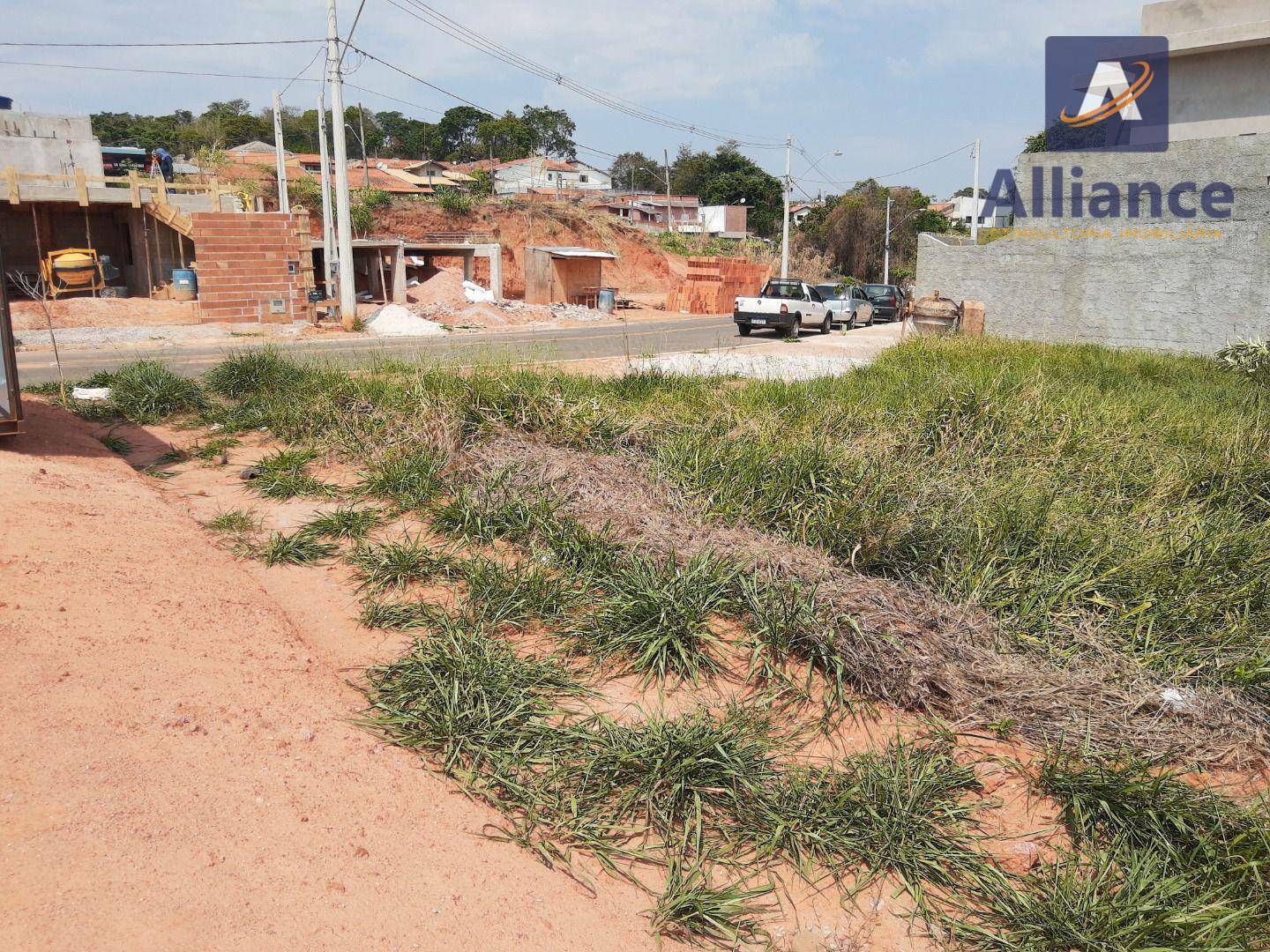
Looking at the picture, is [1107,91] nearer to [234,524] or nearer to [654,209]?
[234,524]

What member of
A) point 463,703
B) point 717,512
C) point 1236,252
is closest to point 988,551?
point 717,512

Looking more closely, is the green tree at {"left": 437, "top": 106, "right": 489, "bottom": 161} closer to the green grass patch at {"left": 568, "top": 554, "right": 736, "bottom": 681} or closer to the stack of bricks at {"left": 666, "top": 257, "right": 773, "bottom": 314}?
the stack of bricks at {"left": 666, "top": 257, "right": 773, "bottom": 314}

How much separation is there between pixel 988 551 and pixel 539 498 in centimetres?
294

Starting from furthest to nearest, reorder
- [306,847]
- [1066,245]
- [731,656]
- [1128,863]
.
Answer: [1066,245] → [731,656] → [1128,863] → [306,847]

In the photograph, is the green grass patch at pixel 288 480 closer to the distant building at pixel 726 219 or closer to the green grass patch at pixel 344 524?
the green grass patch at pixel 344 524

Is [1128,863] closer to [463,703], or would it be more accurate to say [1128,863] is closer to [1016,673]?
[1016,673]

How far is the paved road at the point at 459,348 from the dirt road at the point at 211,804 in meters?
4.89

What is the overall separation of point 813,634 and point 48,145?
36.8 meters

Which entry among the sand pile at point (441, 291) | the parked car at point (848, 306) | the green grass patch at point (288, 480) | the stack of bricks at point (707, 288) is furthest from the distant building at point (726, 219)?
the green grass patch at point (288, 480)

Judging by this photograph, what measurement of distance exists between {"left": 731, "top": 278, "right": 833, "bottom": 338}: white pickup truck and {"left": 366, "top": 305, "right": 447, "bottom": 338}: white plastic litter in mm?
8275

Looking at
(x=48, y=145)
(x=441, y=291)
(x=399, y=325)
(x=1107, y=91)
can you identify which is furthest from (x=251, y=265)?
(x=1107, y=91)

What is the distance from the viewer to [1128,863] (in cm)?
356

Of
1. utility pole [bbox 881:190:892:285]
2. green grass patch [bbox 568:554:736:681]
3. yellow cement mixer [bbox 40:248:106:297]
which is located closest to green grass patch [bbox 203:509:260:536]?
green grass patch [bbox 568:554:736:681]

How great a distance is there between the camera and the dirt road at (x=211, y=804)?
2.72 m
